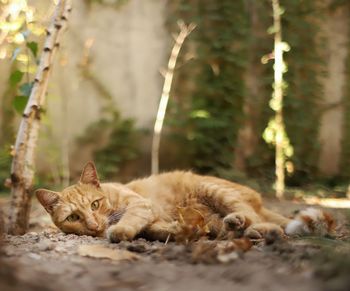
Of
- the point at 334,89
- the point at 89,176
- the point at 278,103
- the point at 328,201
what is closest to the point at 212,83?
the point at 278,103

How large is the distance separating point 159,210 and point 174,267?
1291 millimetres

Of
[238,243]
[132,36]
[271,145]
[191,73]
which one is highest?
[132,36]

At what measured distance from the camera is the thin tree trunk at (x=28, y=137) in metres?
3.39

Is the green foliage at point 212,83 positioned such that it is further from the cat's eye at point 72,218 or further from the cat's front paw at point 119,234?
the cat's front paw at point 119,234

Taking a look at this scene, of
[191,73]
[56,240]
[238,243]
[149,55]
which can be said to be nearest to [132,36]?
[149,55]

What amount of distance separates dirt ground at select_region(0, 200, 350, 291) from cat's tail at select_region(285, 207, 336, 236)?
0.37 meters

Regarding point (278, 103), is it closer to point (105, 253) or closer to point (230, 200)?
point (230, 200)

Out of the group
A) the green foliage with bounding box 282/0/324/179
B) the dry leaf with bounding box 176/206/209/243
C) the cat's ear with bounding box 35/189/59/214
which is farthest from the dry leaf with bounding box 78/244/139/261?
the green foliage with bounding box 282/0/324/179

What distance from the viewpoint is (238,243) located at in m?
2.22

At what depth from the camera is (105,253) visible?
215 centimetres

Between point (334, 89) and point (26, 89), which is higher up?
point (334, 89)

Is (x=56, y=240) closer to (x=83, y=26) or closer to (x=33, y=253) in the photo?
(x=33, y=253)

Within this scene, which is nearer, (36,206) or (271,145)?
(36,206)

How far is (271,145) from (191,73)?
1815 millimetres
